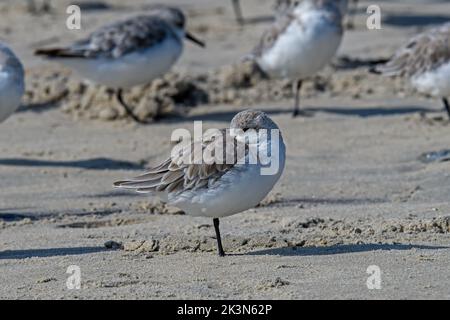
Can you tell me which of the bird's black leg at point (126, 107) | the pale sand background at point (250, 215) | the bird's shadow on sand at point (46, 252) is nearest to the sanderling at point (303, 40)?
the pale sand background at point (250, 215)

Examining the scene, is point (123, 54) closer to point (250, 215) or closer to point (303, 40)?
point (303, 40)

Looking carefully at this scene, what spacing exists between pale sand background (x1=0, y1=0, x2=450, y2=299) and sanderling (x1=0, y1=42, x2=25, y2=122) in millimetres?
516

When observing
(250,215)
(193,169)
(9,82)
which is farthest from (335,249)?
(9,82)

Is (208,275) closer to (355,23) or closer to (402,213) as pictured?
(402,213)

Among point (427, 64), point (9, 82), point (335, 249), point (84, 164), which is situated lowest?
point (84, 164)

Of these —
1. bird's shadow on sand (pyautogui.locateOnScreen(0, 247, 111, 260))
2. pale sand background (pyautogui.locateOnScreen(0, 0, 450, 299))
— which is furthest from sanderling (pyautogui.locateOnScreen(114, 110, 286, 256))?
bird's shadow on sand (pyautogui.locateOnScreen(0, 247, 111, 260))

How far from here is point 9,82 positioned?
930 centimetres

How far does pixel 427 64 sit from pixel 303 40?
135 cm

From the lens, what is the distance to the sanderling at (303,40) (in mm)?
11133

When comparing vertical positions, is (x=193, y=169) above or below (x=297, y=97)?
above

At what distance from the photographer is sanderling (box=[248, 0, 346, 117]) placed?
438 inches

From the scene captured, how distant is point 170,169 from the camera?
6570 millimetres
